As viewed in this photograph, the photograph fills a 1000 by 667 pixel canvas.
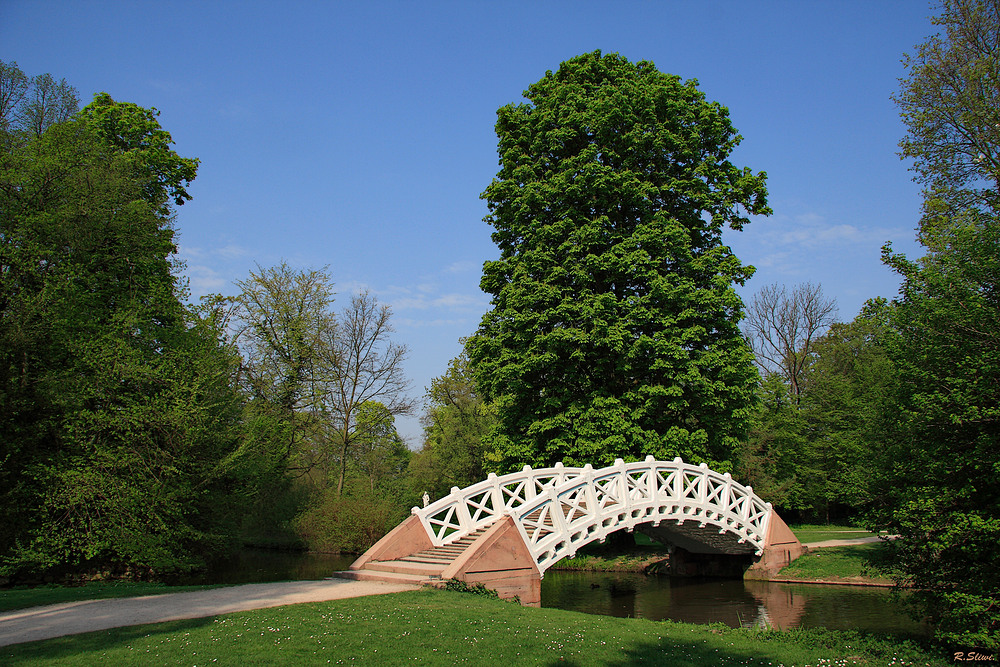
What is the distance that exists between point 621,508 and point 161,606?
9408 millimetres

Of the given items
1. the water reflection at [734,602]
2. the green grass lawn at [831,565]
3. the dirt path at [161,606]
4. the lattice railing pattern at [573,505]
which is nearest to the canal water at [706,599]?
the water reflection at [734,602]

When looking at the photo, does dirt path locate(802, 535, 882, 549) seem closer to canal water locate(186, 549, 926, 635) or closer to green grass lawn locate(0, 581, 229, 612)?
canal water locate(186, 549, 926, 635)

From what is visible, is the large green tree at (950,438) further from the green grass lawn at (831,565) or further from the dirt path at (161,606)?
the green grass lawn at (831,565)

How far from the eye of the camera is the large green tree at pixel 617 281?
19.6 metres

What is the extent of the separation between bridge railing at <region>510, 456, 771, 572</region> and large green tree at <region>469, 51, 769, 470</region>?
2285 mm

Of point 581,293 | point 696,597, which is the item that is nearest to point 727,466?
point 696,597

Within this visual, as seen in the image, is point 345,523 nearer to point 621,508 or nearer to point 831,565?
point 621,508

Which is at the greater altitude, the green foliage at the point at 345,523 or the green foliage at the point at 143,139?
the green foliage at the point at 143,139

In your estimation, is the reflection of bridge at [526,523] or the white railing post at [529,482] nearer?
the reflection of bridge at [526,523]

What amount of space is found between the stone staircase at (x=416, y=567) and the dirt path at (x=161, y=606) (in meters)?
0.24

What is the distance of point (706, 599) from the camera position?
17.0 m

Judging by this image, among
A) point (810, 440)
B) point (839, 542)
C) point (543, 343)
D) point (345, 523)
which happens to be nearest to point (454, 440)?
point (345, 523)

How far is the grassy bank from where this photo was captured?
21.7 feet

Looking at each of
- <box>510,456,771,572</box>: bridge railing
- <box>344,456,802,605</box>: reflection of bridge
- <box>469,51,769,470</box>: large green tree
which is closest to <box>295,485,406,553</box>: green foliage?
<box>469,51,769,470</box>: large green tree
